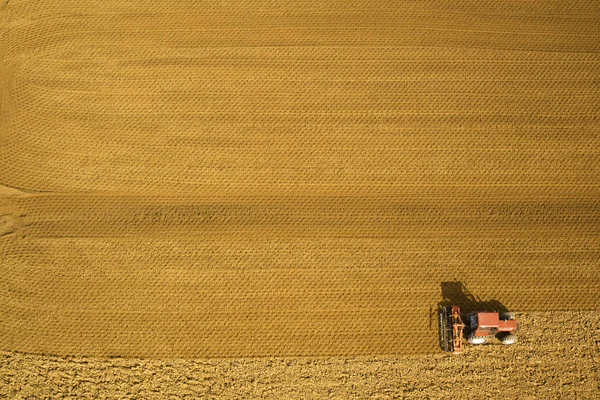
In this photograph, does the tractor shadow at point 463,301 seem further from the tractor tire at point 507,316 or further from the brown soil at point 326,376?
the brown soil at point 326,376

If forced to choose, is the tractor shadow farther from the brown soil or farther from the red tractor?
the brown soil

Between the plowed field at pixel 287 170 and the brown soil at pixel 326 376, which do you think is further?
the plowed field at pixel 287 170

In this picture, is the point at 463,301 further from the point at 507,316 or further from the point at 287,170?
the point at 287,170

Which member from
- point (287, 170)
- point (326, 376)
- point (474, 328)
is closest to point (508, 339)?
point (474, 328)

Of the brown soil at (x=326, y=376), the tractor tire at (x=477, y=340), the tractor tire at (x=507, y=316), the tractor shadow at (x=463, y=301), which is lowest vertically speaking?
the brown soil at (x=326, y=376)

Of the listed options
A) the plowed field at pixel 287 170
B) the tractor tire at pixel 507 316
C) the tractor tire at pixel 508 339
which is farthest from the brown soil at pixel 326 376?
the tractor tire at pixel 507 316

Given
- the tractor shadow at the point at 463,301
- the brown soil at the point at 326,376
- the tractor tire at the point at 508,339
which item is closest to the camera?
the brown soil at the point at 326,376
